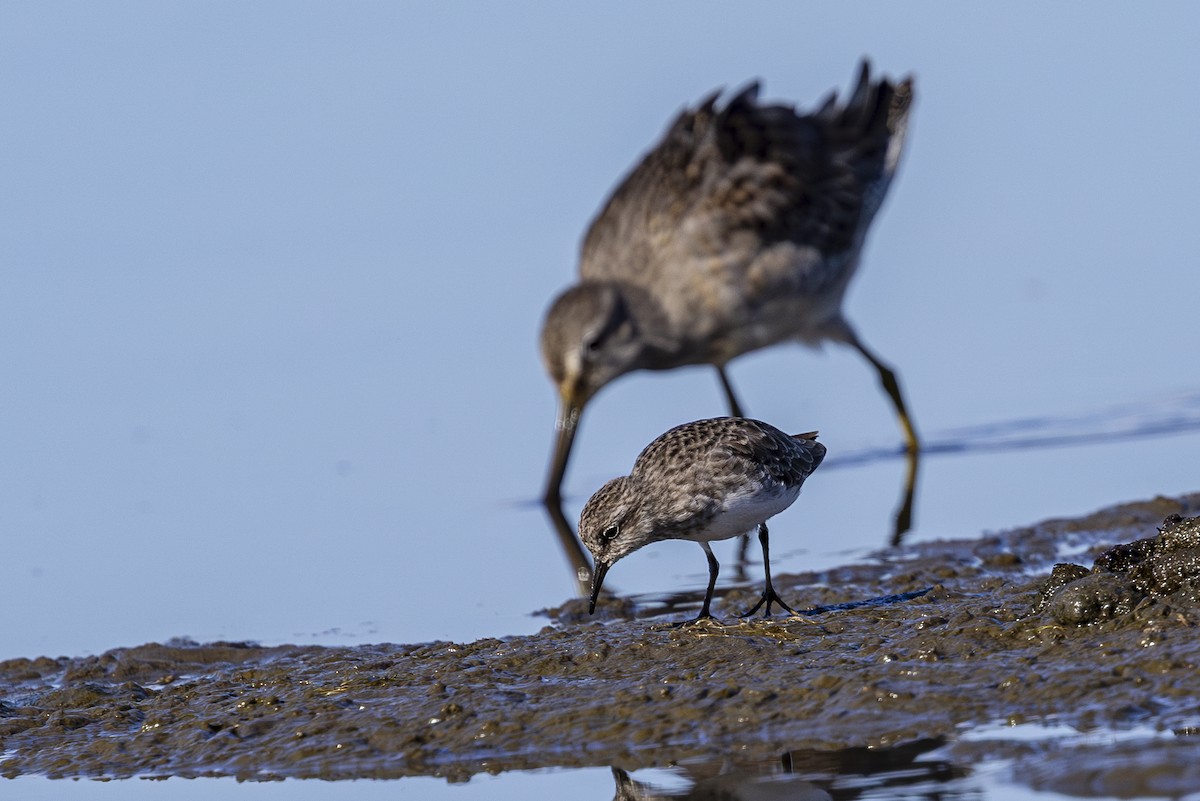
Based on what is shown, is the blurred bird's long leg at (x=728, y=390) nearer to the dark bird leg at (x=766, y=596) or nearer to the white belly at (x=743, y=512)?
the dark bird leg at (x=766, y=596)

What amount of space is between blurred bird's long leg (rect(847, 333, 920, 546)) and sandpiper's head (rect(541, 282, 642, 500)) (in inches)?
62.8

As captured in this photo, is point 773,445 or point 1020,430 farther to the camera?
point 1020,430

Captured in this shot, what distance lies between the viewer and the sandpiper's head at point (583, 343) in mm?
11227

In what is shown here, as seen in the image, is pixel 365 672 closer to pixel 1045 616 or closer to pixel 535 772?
pixel 535 772

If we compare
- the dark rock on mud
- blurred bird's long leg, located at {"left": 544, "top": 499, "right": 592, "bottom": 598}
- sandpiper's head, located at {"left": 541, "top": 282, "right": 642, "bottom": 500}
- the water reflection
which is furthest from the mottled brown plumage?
the water reflection

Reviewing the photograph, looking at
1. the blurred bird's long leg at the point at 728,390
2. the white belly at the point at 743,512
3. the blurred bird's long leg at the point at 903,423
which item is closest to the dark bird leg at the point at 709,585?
the white belly at the point at 743,512

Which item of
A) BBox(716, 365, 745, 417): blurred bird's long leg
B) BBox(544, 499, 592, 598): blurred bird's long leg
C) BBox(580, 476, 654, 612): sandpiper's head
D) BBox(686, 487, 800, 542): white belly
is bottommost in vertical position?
BBox(686, 487, 800, 542): white belly

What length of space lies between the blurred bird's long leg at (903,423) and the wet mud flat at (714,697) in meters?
3.10

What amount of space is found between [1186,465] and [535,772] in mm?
5916

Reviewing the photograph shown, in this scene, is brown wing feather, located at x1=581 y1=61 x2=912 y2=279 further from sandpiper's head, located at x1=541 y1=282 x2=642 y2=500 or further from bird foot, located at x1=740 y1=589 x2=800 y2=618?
bird foot, located at x1=740 y1=589 x2=800 y2=618

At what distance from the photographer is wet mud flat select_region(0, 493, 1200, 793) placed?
4.81 meters

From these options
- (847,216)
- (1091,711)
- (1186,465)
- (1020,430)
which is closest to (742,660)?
(1091,711)

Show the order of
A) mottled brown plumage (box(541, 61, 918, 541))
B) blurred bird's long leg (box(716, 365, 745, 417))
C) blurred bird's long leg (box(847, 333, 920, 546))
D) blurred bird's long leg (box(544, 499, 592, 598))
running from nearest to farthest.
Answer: blurred bird's long leg (box(544, 499, 592, 598)) → blurred bird's long leg (box(847, 333, 920, 546)) → mottled brown plumage (box(541, 61, 918, 541)) → blurred bird's long leg (box(716, 365, 745, 417))

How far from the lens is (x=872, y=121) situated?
1241 cm
